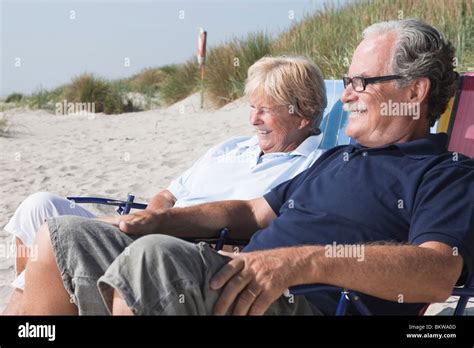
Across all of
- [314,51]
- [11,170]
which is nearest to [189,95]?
[314,51]

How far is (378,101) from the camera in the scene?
2752 mm

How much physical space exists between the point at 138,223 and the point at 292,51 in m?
8.39

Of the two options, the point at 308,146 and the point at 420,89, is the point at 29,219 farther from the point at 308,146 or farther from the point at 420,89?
the point at 420,89

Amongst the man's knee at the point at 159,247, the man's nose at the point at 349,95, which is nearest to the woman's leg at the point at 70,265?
the man's knee at the point at 159,247

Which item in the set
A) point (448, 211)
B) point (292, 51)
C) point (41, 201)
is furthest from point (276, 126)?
point (292, 51)

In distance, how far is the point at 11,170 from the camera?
25.3 ft

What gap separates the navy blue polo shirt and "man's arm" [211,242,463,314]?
0.10m

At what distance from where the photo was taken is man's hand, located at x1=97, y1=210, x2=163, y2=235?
2.68 m

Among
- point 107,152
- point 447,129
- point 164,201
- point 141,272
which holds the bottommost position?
point 107,152

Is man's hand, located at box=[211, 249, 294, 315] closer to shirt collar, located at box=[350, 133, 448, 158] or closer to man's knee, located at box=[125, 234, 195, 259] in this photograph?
man's knee, located at box=[125, 234, 195, 259]

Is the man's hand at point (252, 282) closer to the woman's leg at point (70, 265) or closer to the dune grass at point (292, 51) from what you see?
the woman's leg at point (70, 265)

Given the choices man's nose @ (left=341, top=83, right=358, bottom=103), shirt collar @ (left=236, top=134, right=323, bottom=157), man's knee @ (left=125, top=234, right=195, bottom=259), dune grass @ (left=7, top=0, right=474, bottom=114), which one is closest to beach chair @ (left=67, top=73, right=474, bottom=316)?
shirt collar @ (left=236, top=134, right=323, bottom=157)
